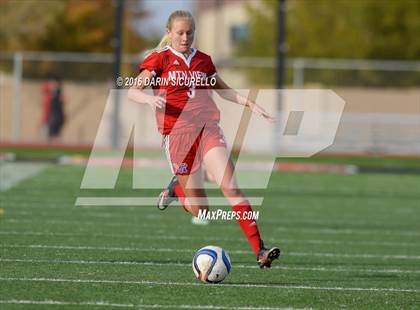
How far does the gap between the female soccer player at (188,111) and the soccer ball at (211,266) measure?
1.16 ft

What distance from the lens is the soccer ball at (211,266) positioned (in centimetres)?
755

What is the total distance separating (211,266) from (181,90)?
4.84 feet

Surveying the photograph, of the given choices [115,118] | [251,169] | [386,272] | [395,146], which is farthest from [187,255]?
[395,146]

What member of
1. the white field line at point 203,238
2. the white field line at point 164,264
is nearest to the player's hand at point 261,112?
the white field line at point 164,264

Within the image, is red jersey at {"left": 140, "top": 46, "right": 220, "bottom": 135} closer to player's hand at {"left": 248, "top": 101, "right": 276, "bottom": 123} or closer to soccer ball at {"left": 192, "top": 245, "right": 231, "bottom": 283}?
player's hand at {"left": 248, "top": 101, "right": 276, "bottom": 123}

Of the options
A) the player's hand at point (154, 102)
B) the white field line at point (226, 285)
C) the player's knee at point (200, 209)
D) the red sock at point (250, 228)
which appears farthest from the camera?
the player's knee at point (200, 209)

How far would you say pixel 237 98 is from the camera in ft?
27.5

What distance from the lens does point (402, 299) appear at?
23.8ft

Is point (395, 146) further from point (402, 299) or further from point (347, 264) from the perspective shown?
point (402, 299)

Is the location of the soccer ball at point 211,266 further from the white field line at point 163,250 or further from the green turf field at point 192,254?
the white field line at point 163,250

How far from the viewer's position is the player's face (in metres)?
7.87

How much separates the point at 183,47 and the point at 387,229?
5465 millimetres

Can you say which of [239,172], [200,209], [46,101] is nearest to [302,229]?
[200,209]

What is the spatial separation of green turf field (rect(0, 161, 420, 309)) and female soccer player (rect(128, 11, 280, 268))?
2.56 feet
